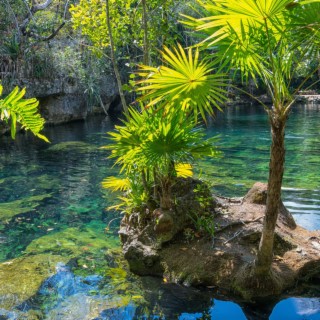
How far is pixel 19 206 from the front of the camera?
7828 millimetres

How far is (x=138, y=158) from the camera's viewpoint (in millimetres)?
4422

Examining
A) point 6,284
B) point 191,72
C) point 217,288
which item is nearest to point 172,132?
point 191,72

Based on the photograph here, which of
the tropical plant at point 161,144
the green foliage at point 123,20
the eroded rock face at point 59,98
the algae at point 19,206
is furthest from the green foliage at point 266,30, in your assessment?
the eroded rock face at point 59,98

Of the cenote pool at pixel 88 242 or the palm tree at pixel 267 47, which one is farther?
the cenote pool at pixel 88 242

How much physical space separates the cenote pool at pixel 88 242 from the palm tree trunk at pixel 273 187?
446 millimetres

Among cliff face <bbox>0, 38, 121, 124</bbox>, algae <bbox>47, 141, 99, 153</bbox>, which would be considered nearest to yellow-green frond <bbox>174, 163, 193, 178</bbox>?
algae <bbox>47, 141, 99, 153</bbox>

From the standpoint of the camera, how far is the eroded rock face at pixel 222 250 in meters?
4.04

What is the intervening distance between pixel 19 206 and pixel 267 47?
6.01m

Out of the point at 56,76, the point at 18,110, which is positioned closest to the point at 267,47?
the point at 18,110

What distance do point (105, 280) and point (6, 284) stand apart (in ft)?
3.37

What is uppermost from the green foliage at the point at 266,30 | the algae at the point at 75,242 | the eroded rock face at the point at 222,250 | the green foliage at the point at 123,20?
the green foliage at the point at 123,20

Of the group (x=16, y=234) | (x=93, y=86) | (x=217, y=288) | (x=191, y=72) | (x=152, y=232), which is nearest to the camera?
(x=191, y=72)

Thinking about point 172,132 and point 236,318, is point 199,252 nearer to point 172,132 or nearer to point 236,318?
point 236,318

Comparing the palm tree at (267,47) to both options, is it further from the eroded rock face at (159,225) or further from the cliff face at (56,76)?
the cliff face at (56,76)
